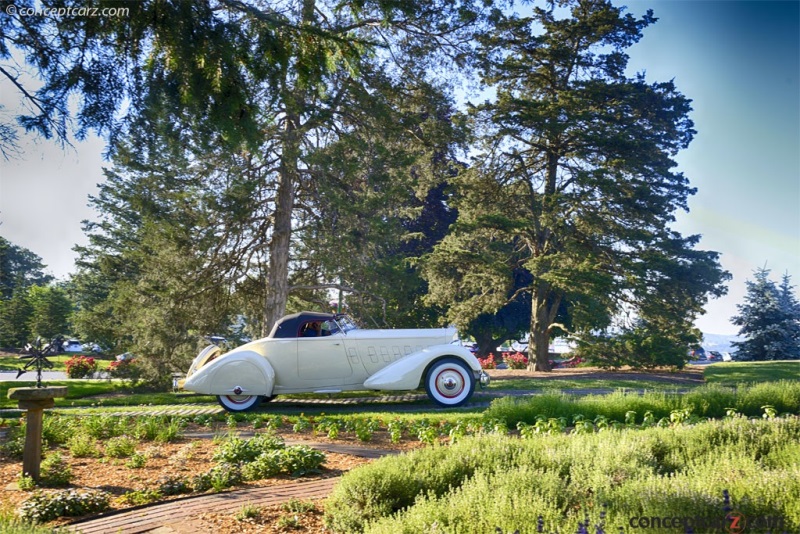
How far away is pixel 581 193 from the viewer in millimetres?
19844

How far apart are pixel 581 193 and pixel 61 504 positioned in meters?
17.6

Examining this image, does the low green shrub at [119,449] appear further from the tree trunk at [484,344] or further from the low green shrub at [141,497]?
the tree trunk at [484,344]

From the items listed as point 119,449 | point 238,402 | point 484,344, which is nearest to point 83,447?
point 119,449

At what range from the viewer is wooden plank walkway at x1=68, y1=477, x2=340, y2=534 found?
4.58 metres

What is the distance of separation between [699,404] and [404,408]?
4.78 m

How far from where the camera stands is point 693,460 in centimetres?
540

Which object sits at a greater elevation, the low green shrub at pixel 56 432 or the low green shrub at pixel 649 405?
the low green shrub at pixel 56 432

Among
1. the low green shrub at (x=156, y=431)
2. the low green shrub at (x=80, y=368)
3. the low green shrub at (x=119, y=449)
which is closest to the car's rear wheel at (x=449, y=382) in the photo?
the low green shrub at (x=156, y=431)

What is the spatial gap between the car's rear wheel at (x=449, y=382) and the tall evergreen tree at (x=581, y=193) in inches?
320

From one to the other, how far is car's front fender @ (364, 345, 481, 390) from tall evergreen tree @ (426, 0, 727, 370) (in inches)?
319

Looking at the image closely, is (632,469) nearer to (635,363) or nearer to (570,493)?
(570,493)

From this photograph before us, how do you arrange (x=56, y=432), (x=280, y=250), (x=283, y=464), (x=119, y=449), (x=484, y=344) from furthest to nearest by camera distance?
(x=484, y=344)
(x=280, y=250)
(x=56, y=432)
(x=119, y=449)
(x=283, y=464)

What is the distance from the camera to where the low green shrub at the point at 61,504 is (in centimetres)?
482

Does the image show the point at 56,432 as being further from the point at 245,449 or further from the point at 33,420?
the point at 245,449
